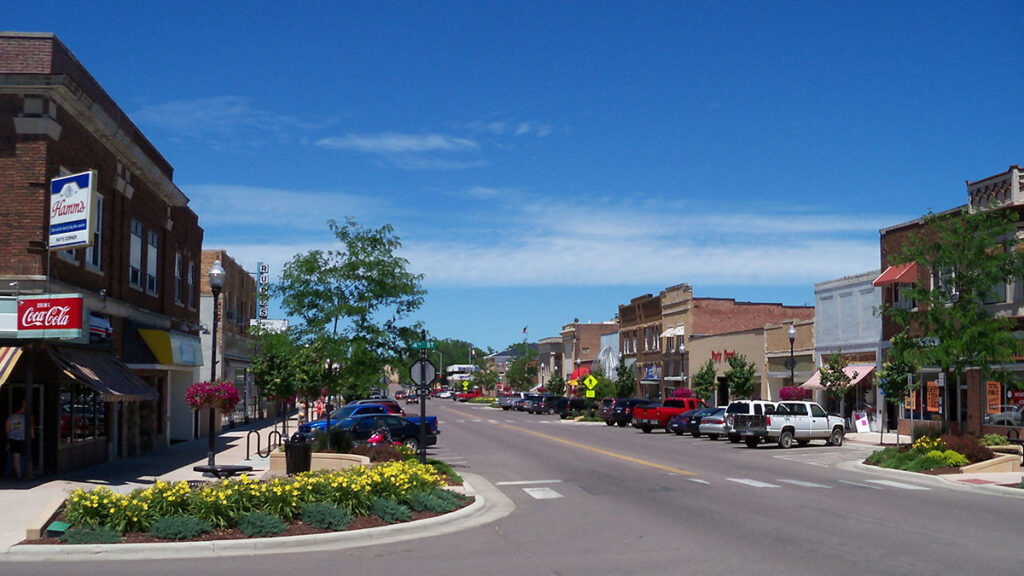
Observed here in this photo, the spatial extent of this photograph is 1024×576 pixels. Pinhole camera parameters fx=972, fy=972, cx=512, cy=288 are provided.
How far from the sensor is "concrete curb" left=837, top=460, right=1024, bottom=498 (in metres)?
20.8

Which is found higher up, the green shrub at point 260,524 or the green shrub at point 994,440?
the green shrub at point 260,524

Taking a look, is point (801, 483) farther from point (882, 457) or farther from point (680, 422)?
point (680, 422)

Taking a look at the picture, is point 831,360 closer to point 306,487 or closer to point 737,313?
point 737,313

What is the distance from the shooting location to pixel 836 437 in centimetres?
3853

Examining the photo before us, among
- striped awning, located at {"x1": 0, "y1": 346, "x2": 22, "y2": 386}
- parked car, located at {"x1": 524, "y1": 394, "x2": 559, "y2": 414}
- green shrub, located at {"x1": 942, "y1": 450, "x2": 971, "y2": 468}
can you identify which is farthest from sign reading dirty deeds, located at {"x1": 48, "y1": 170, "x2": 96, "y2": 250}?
parked car, located at {"x1": 524, "y1": 394, "x2": 559, "y2": 414}

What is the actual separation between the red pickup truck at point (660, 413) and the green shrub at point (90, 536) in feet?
129

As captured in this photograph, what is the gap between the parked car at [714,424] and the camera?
42344mm

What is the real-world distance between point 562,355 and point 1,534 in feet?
342

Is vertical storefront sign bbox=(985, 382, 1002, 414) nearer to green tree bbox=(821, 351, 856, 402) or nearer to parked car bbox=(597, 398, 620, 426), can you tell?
green tree bbox=(821, 351, 856, 402)

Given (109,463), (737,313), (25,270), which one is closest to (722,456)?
(109,463)

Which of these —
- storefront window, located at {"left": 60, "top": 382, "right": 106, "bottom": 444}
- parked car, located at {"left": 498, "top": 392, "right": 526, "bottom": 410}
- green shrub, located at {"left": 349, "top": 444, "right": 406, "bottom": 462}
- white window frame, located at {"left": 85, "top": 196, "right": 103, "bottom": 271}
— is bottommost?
parked car, located at {"left": 498, "top": 392, "right": 526, "bottom": 410}

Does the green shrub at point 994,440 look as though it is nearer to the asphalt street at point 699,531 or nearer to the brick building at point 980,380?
the brick building at point 980,380

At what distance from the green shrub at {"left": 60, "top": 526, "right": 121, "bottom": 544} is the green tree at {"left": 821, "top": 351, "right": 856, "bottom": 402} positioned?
127 ft

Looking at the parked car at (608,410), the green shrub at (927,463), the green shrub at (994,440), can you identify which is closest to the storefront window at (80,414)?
the green shrub at (927,463)
